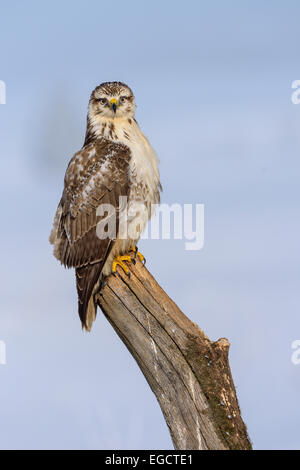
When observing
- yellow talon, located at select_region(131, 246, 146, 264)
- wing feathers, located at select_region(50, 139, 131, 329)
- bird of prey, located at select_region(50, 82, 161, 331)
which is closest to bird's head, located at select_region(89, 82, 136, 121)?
bird of prey, located at select_region(50, 82, 161, 331)

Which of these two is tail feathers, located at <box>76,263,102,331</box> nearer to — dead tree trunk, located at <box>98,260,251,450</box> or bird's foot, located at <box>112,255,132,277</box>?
bird's foot, located at <box>112,255,132,277</box>

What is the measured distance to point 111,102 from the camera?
10.9 metres

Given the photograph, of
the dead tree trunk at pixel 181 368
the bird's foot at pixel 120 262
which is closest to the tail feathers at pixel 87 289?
the bird's foot at pixel 120 262

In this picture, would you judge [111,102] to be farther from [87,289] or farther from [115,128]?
[87,289]

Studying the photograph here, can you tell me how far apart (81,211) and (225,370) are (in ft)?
10.4

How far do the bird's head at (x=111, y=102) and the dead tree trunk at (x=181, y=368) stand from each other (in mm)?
2935

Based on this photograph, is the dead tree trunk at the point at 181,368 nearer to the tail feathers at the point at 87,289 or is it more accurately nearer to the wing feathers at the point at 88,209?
the tail feathers at the point at 87,289

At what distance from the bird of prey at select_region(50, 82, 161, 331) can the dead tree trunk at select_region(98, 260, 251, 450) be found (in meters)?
0.75

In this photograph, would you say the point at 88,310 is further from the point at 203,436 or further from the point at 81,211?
the point at 203,436

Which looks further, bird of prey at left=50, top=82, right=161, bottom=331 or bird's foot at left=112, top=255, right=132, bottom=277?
bird of prey at left=50, top=82, right=161, bottom=331

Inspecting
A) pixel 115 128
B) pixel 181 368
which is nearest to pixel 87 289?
pixel 181 368

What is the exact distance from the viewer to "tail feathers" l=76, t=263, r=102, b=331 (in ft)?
32.1

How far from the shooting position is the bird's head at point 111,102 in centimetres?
1091

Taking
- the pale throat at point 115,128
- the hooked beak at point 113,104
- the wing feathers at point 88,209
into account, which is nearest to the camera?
the wing feathers at point 88,209
